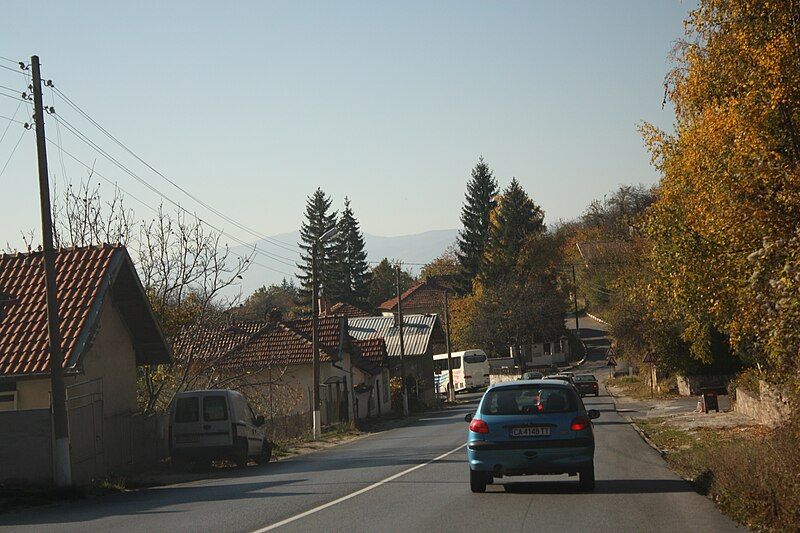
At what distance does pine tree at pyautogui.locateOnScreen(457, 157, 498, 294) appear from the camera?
110 metres

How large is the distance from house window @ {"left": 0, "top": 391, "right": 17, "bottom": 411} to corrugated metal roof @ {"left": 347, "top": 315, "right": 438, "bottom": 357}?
52.2 m

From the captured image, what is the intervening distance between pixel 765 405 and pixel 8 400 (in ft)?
65.4

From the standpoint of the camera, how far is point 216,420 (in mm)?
24500

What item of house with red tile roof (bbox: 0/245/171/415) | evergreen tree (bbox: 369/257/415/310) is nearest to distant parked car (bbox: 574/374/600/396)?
house with red tile roof (bbox: 0/245/171/415)

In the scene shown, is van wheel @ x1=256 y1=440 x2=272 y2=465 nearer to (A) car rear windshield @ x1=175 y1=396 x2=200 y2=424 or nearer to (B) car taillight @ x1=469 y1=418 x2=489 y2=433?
(A) car rear windshield @ x1=175 y1=396 x2=200 y2=424

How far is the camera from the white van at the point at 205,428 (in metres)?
24.5

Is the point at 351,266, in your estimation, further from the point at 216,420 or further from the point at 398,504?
the point at 398,504

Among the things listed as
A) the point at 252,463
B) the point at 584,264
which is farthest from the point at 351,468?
the point at 584,264

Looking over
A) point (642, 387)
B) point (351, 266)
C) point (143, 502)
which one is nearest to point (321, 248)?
point (351, 266)

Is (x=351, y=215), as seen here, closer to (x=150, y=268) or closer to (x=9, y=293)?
(x=150, y=268)

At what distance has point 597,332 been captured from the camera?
394 feet

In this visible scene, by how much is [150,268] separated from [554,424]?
2116 centimetres

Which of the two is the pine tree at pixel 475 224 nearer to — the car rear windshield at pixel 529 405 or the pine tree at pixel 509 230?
the pine tree at pixel 509 230

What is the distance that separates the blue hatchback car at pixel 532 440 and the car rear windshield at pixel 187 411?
11026 mm
